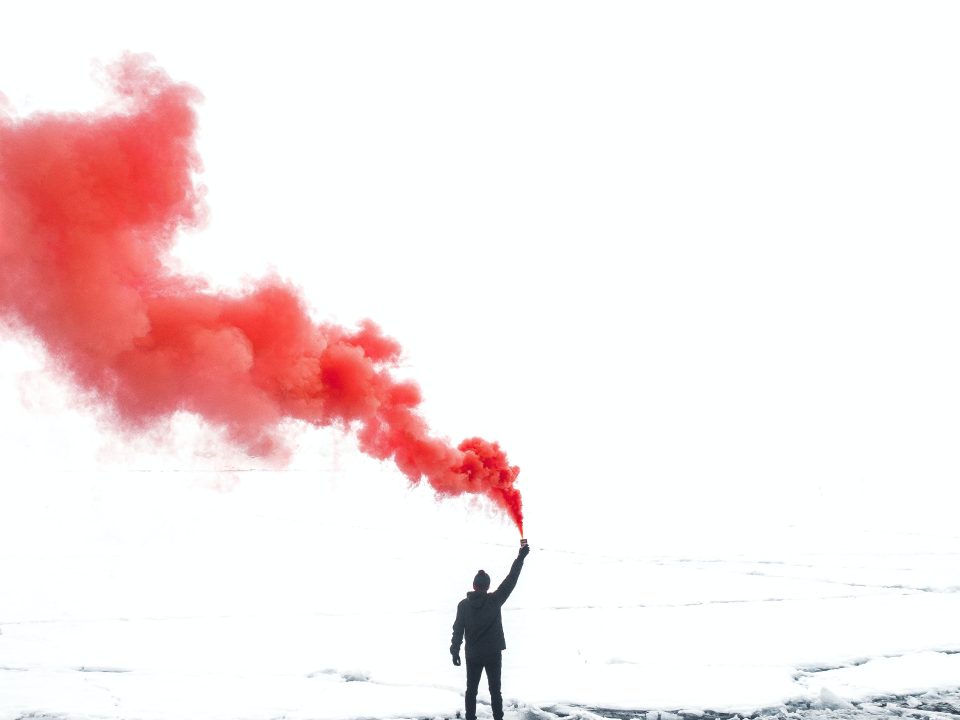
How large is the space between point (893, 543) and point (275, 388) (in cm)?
1870

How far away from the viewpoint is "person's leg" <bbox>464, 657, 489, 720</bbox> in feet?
Result: 22.2

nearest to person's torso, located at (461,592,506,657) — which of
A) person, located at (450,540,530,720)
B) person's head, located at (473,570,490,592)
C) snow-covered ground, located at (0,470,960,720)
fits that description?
person, located at (450,540,530,720)

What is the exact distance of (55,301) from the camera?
754 cm

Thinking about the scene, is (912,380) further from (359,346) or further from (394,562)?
(359,346)

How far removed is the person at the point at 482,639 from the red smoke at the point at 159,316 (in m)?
1.41

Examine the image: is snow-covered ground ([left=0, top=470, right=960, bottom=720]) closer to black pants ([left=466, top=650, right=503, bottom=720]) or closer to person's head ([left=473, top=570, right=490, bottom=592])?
black pants ([left=466, top=650, right=503, bottom=720])

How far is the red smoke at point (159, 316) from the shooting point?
290 inches

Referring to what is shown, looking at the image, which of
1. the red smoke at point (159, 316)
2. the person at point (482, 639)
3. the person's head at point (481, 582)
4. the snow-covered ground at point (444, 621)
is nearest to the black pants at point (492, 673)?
the person at point (482, 639)

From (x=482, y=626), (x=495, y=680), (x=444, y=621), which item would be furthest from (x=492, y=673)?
(x=444, y=621)

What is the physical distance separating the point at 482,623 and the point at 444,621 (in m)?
5.14

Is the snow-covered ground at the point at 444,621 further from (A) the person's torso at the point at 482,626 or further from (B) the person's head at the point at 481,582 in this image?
(B) the person's head at the point at 481,582

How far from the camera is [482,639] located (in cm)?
678

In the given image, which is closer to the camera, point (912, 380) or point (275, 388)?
point (275, 388)

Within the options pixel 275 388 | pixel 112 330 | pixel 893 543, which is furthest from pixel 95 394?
pixel 893 543
